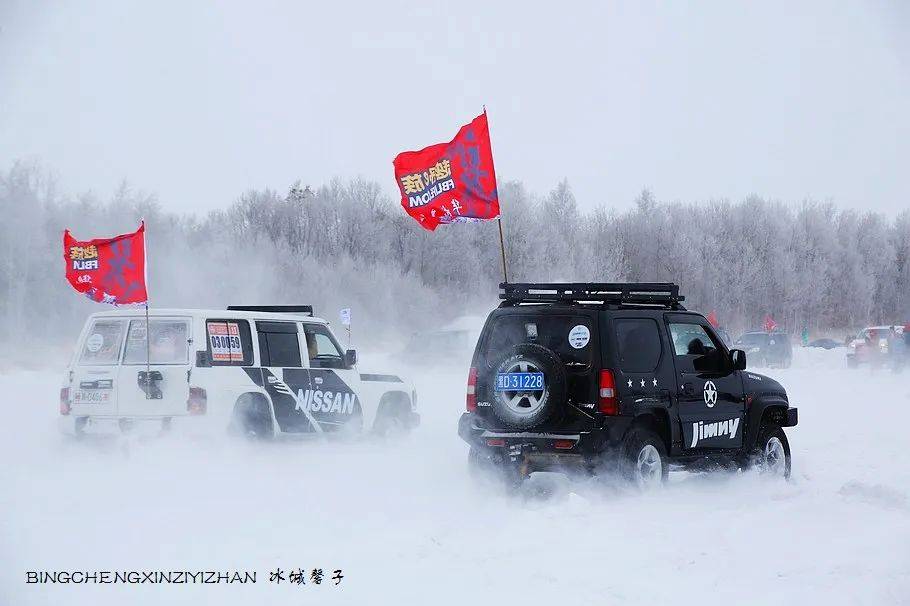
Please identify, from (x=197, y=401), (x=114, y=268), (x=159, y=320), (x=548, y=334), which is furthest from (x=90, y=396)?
(x=548, y=334)

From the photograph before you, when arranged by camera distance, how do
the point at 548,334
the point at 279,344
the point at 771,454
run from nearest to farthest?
the point at 548,334
the point at 771,454
the point at 279,344

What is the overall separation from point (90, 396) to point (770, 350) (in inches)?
1245

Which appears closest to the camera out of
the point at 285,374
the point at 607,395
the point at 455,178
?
the point at 607,395

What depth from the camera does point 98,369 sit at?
40.7 ft

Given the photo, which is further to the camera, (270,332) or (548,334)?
(270,332)

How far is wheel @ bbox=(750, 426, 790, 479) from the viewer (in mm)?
11203

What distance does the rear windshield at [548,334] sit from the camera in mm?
9984

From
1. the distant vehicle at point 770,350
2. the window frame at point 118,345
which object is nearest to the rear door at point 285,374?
the window frame at point 118,345

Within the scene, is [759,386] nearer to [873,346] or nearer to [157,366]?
[157,366]

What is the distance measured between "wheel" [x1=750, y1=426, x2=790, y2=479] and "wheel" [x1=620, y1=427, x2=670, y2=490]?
4.49 ft

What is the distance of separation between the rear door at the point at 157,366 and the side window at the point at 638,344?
504 cm

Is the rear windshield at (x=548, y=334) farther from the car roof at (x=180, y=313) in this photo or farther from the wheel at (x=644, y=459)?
the car roof at (x=180, y=313)

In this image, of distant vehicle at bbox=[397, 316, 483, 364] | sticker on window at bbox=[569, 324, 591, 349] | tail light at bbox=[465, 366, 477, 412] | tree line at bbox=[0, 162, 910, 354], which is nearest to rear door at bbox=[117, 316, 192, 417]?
tail light at bbox=[465, 366, 477, 412]

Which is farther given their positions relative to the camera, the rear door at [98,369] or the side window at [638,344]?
the rear door at [98,369]
